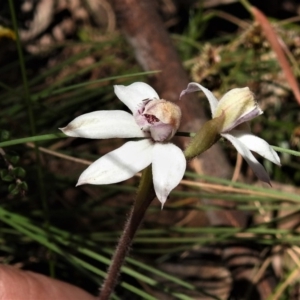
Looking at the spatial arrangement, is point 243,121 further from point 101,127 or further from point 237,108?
point 101,127

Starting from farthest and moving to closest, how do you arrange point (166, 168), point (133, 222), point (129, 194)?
point (129, 194) → point (133, 222) → point (166, 168)

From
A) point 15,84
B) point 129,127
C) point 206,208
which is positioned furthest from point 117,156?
point 15,84

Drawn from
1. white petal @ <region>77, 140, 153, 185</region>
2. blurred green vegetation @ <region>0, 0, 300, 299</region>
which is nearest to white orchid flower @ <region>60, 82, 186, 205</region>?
white petal @ <region>77, 140, 153, 185</region>

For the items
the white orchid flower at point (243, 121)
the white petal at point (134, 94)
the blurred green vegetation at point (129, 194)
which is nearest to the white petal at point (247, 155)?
the white orchid flower at point (243, 121)

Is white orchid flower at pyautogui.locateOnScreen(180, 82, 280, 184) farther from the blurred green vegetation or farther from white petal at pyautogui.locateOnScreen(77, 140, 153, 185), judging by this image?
the blurred green vegetation

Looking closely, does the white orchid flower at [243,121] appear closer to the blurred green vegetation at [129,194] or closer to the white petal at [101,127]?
the white petal at [101,127]

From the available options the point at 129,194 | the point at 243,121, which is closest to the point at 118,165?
the point at 243,121
